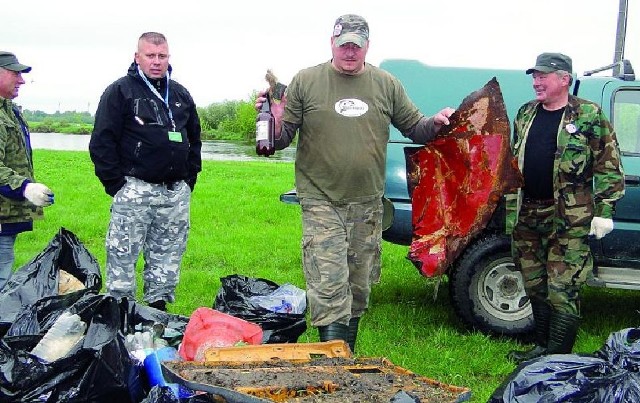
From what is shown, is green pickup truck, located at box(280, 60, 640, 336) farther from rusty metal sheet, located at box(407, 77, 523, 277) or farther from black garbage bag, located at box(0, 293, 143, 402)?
black garbage bag, located at box(0, 293, 143, 402)

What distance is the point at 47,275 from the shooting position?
488 cm

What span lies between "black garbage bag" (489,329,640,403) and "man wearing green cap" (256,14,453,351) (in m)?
1.57

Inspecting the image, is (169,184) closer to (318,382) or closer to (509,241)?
(509,241)

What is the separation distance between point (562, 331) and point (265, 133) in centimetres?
233

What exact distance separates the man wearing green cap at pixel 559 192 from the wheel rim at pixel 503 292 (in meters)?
0.49

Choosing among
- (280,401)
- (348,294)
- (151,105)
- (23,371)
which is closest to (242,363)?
(280,401)

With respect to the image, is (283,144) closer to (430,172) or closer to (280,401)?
(430,172)

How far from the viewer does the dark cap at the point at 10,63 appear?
5.35m

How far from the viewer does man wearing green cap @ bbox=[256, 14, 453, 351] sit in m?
4.61

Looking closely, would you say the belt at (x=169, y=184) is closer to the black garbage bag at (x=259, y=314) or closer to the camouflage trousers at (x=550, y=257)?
the black garbage bag at (x=259, y=314)

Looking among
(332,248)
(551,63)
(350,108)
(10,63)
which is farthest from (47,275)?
(551,63)

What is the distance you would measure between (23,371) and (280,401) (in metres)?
1.31

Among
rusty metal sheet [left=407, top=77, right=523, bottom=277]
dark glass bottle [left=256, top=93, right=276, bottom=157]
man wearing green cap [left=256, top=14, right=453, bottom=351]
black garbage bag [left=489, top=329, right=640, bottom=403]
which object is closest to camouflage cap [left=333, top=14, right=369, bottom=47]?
man wearing green cap [left=256, top=14, right=453, bottom=351]

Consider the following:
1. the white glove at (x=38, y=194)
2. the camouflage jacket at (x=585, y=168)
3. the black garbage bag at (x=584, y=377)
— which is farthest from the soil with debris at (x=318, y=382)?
the white glove at (x=38, y=194)
